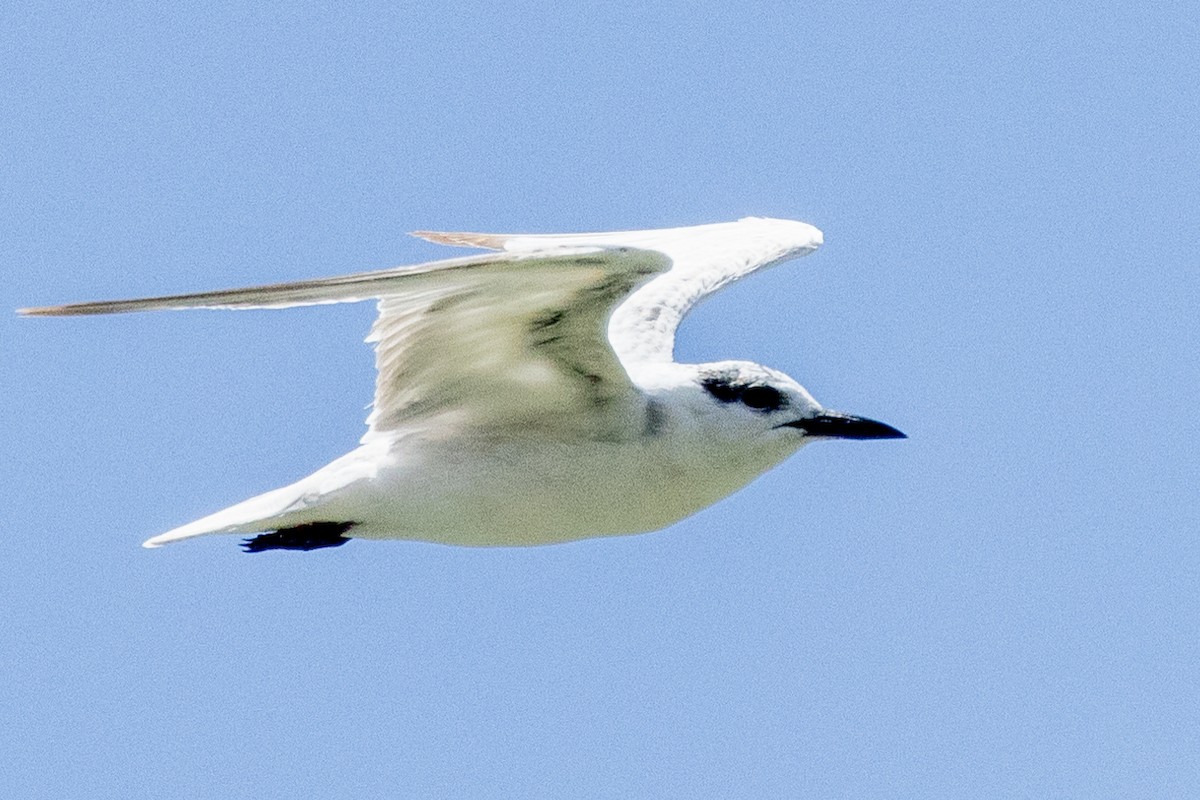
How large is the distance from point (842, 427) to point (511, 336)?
5.51 ft

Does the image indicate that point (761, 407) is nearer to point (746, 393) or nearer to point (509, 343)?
point (746, 393)

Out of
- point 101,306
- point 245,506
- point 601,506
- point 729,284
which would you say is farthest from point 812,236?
point 101,306

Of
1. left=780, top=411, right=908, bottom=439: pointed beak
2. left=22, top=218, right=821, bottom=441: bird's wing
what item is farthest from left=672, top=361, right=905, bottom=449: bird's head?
left=22, top=218, right=821, bottom=441: bird's wing

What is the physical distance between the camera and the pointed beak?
8.78 m

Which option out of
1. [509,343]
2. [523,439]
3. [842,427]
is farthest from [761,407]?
[509,343]

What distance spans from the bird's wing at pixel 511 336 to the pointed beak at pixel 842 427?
863 millimetres

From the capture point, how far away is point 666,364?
915cm

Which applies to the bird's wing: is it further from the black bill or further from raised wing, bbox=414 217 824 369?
the black bill

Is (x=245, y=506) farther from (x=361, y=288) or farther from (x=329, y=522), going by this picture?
(x=361, y=288)

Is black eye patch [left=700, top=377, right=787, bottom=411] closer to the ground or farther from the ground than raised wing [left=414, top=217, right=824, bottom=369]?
closer to the ground

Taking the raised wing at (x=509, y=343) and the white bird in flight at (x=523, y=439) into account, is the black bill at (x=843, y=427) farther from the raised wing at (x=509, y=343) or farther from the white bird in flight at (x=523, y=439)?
the raised wing at (x=509, y=343)

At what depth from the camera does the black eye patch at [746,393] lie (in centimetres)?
866

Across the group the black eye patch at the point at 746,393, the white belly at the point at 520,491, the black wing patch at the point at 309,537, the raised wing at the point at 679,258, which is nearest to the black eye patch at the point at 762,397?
the black eye patch at the point at 746,393

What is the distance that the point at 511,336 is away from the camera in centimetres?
818
